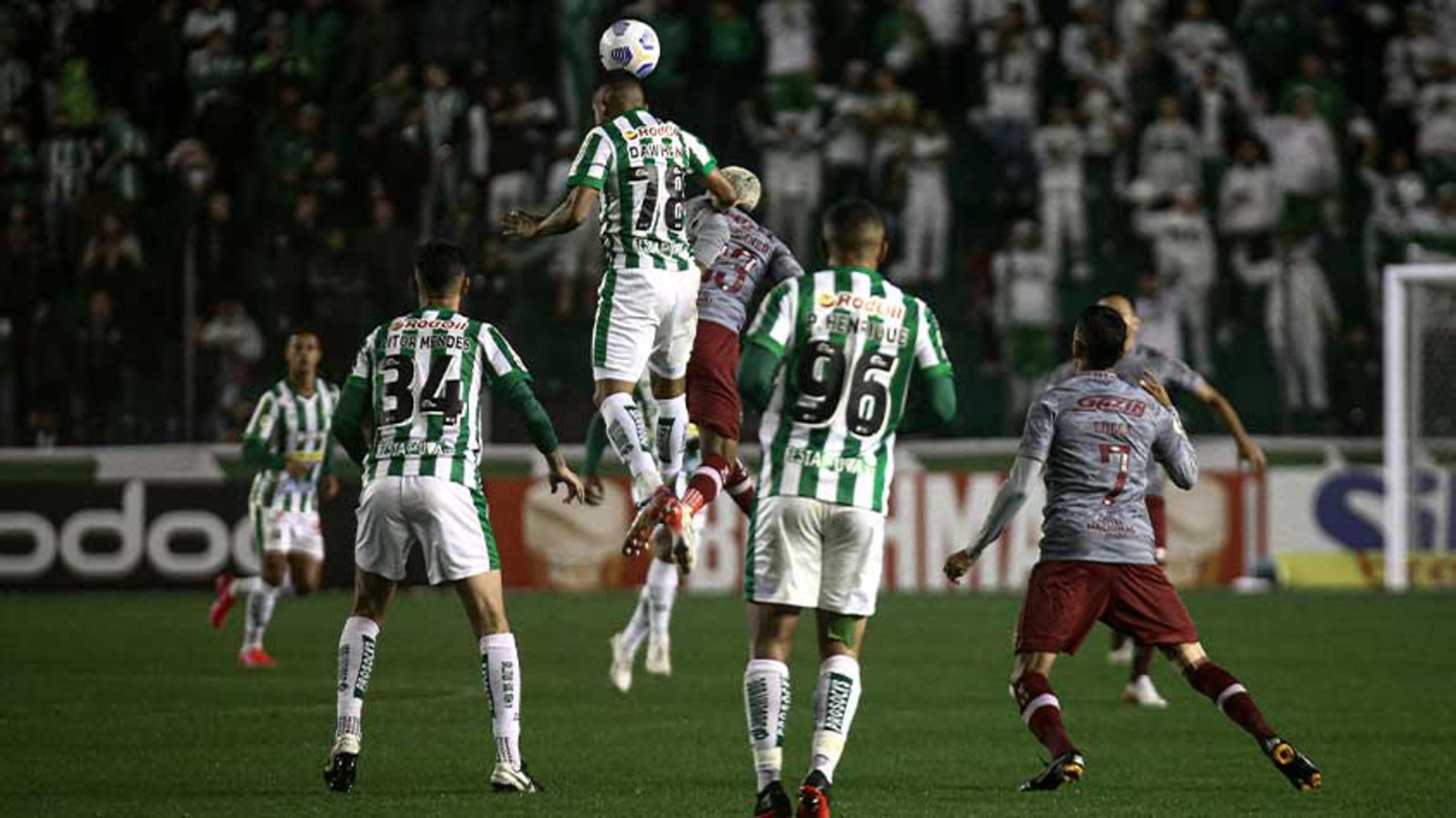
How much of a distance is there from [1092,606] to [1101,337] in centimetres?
112

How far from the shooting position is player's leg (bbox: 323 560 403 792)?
1016 centimetres

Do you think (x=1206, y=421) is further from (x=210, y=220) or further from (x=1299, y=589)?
(x=210, y=220)

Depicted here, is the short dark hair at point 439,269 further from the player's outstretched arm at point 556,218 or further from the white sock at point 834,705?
the white sock at point 834,705

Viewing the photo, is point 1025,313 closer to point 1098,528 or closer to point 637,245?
point 637,245

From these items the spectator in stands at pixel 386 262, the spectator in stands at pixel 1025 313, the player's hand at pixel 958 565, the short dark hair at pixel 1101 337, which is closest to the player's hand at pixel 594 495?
the player's hand at pixel 958 565

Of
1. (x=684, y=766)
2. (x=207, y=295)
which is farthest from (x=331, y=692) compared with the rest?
(x=207, y=295)

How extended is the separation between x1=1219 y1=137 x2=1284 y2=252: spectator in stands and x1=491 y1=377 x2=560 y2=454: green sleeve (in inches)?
647

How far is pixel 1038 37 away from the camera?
27359mm

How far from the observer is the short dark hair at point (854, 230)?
8.87 metres

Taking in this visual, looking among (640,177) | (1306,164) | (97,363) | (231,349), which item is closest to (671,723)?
(640,177)

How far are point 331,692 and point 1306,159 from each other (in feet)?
47.6

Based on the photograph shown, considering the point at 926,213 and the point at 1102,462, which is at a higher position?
the point at 926,213

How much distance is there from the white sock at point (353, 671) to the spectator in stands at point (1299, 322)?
16.0 meters

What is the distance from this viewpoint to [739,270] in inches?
526
